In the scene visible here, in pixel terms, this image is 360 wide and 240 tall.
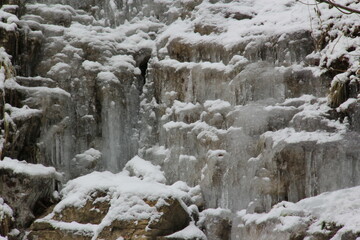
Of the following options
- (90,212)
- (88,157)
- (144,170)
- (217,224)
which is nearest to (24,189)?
(90,212)

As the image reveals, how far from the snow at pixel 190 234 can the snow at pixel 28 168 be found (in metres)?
2.45

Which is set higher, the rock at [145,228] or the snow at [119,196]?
the snow at [119,196]

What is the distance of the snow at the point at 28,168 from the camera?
8.39 meters

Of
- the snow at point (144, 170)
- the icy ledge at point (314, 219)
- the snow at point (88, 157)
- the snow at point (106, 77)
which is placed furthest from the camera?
the snow at point (106, 77)

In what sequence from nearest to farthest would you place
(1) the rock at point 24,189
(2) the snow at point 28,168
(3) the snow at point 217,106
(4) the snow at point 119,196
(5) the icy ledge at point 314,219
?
(5) the icy ledge at point 314,219
(4) the snow at point 119,196
(1) the rock at point 24,189
(2) the snow at point 28,168
(3) the snow at point 217,106

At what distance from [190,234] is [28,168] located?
2.87m

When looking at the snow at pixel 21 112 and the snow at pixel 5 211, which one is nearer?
the snow at pixel 5 211

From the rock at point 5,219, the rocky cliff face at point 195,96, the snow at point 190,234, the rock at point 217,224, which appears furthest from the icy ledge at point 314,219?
the rock at point 5,219

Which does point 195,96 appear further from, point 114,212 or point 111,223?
point 111,223

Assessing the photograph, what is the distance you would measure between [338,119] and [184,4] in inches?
168

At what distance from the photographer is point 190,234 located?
24.7 ft

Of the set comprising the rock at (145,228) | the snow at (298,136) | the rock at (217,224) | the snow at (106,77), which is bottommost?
the rock at (217,224)

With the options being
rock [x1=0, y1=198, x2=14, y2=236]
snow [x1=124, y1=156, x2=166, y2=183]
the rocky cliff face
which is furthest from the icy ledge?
rock [x1=0, y1=198, x2=14, y2=236]

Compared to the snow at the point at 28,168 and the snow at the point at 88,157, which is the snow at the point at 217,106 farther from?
the snow at the point at 28,168
